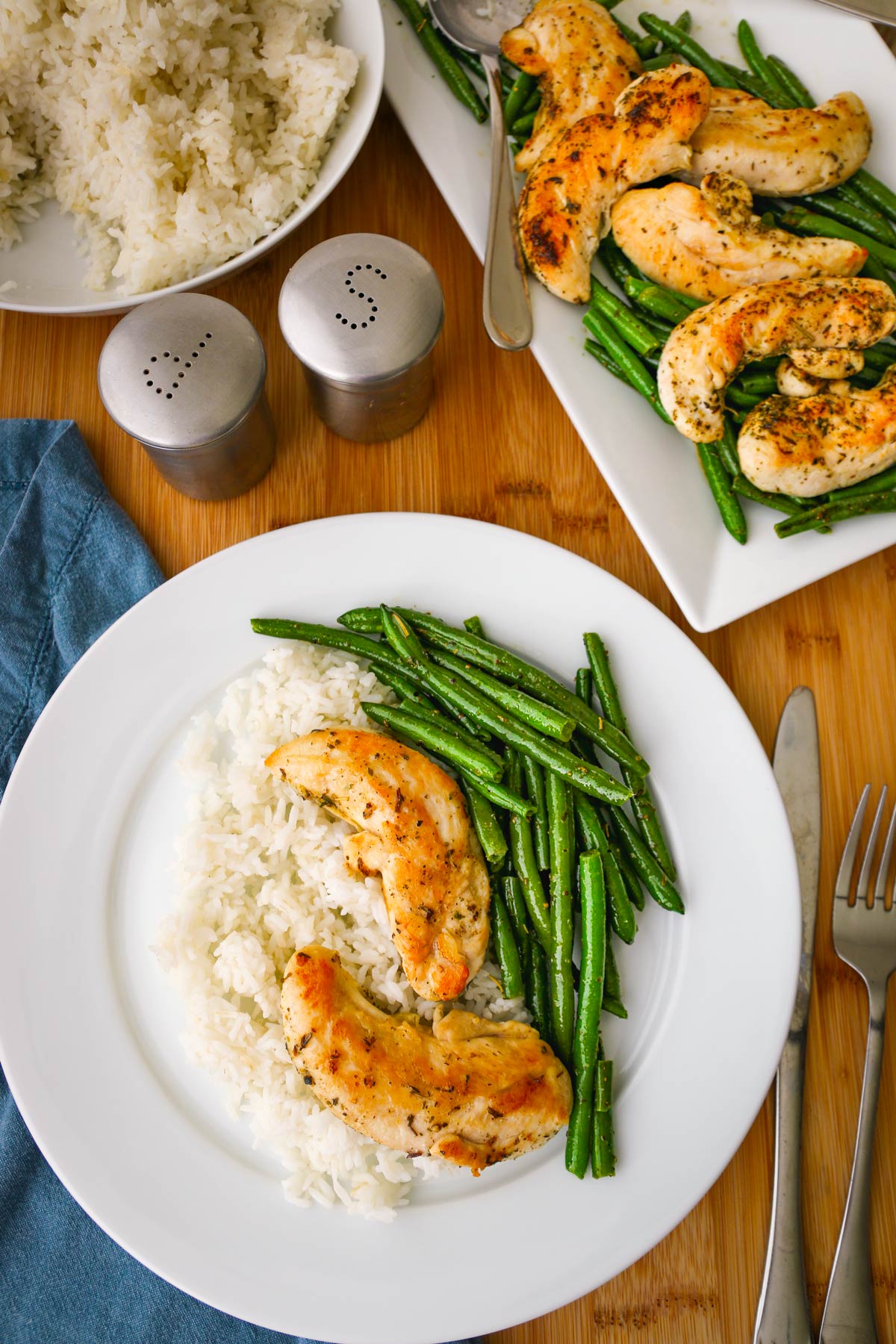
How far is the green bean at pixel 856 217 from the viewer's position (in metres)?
2.85

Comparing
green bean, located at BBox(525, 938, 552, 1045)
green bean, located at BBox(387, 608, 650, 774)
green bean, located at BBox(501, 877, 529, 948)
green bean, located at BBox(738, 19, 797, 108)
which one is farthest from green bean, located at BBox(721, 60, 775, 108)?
green bean, located at BBox(525, 938, 552, 1045)

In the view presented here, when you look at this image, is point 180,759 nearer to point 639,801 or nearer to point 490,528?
point 490,528

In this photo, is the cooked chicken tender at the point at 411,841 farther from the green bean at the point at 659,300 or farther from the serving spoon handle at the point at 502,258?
the green bean at the point at 659,300

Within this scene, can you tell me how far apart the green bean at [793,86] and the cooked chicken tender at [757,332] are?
27.6 inches

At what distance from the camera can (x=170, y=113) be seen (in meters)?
2.71

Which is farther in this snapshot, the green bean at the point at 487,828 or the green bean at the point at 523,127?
the green bean at the point at 523,127

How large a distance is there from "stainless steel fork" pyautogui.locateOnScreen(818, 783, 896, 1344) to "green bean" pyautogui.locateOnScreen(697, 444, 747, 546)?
784 mm

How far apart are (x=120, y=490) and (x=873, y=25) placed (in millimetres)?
2743

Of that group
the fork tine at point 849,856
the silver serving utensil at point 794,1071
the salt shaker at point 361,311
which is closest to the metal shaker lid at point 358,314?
the salt shaker at point 361,311

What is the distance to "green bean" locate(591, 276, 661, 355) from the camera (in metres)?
2.77

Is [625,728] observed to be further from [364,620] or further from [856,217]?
[856,217]

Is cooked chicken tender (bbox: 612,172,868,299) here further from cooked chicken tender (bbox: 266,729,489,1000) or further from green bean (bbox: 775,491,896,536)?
cooked chicken tender (bbox: 266,729,489,1000)

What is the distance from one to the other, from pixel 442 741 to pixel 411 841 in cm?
28

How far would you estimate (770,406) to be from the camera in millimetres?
2697
